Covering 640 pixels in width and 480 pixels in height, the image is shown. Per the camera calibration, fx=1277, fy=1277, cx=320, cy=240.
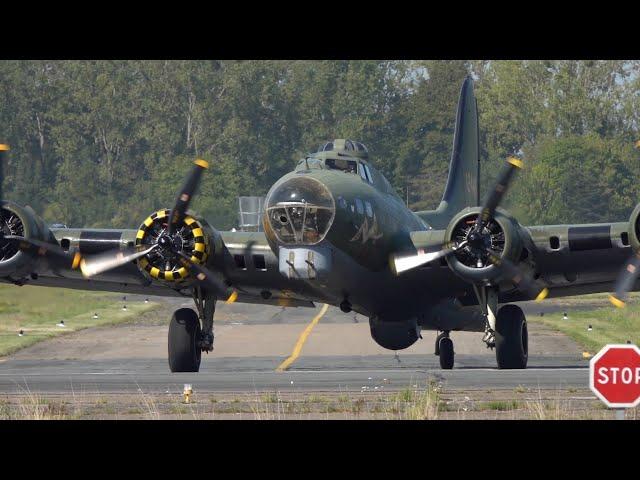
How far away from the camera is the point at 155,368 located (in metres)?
34.6

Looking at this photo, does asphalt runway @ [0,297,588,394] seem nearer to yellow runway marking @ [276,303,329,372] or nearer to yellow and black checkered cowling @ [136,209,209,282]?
yellow runway marking @ [276,303,329,372]

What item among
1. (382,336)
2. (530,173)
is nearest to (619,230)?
(382,336)

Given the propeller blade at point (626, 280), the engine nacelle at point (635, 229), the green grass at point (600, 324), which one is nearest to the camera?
the engine nacelle at point (635, 229)

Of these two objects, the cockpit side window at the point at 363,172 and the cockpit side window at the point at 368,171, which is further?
the cockpit side window at the point at 368,171

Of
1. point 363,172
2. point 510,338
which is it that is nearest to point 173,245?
point 363,172

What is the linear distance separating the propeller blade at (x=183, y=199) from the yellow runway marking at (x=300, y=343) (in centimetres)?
666

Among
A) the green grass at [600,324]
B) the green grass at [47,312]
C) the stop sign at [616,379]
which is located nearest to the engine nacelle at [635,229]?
the stop sign at [616,379]

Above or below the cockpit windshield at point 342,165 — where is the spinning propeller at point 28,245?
below

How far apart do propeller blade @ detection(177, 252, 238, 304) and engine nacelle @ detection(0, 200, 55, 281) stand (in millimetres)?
3668

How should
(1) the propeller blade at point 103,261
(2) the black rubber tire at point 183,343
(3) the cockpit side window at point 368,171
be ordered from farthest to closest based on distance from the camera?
(3) the cockpit side window at point 368,171, (2) the black rubber tire at point 183,343, (1) the propeller blade at point 103,261

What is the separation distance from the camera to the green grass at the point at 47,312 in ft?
137

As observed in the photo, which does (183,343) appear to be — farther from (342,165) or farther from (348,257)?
(342,165)

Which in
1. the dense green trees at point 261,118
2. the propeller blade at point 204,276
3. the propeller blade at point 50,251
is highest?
the dense green trees at point 261,118

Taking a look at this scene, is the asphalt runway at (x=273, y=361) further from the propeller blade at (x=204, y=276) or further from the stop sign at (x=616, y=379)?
the stop sign at (x=616, y=379)
